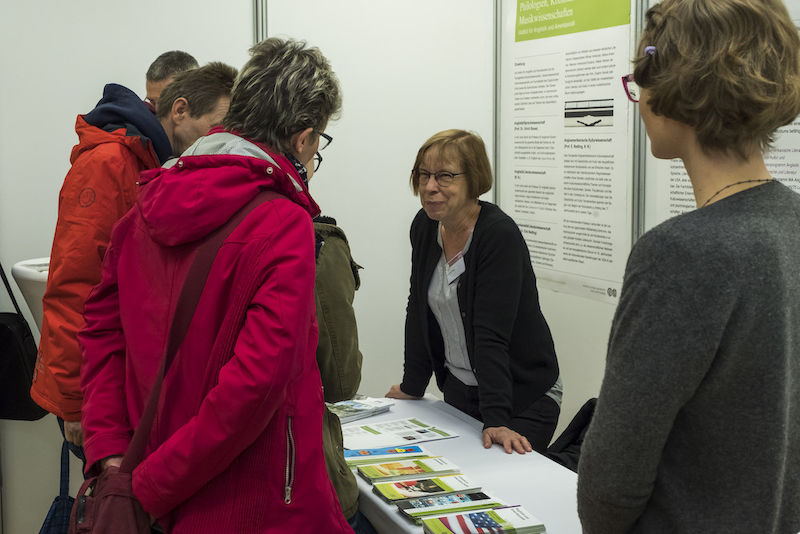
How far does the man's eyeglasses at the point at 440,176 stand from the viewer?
8.25 ft

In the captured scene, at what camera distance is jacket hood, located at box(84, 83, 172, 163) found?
2.17m

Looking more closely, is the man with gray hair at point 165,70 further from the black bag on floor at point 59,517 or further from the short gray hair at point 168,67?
the black bag on floor at point 59,517

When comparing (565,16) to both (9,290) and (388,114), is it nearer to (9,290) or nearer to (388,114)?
(388,114)

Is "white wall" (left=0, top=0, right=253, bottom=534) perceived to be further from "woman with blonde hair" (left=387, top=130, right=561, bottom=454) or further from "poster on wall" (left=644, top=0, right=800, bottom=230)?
"poster on wall" (left=644, top=0, right=800, bottom=230)

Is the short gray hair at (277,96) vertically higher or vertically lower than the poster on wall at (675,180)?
higher

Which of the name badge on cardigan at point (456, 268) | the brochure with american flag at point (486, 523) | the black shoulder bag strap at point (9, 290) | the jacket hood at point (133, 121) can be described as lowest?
the brochure with american flag at point (486, 523)

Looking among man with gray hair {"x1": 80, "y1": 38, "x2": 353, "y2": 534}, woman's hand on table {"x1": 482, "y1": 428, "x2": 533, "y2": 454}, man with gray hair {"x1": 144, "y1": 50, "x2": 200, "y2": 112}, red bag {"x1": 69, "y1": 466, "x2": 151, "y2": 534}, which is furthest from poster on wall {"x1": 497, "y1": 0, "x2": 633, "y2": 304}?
red bag {"x1": 69, "y1": 466, "x2": 151, "y2": 534}

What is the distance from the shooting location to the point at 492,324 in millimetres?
2311

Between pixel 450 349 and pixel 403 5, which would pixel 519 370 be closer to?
pixel 450 349

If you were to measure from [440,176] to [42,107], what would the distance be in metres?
1.80

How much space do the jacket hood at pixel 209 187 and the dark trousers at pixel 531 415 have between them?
125cm

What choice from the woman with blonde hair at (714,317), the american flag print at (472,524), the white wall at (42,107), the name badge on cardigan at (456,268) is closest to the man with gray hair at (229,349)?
the american flag print at (472,524)

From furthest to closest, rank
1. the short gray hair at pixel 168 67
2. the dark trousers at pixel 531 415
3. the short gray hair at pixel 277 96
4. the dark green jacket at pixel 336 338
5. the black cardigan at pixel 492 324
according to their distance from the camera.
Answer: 1. the short gray hair at pixel 168 67
2. the dark trousers at pixel 531 415
3. the black cardigan at pixel 492 324
4. the dark green jacket at pixel 336 338
5. the short gray hair at pixel 277 96

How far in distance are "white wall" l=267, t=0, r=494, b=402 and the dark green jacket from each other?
2292mm
